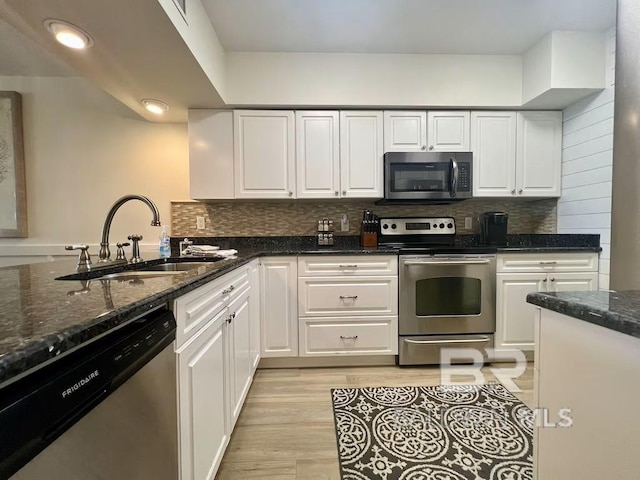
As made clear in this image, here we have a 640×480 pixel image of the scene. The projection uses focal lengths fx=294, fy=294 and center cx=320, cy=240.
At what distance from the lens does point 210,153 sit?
247cm

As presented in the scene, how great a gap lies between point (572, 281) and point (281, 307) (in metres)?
2.32

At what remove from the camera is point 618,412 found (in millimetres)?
600

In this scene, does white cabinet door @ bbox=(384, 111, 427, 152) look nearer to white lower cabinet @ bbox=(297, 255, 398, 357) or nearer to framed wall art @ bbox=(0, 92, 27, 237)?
white lower cabinet @ bbox=(297, 255, 398, 357)

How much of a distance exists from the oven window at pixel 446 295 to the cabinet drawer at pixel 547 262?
0.28 metres

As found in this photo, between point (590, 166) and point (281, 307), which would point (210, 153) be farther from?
point (590, 166)

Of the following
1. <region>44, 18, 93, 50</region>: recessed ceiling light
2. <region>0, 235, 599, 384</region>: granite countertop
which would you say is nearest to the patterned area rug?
<region>0, 235, 599, 384</region>: granite countertop

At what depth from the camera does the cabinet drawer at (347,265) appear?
90.2 inches

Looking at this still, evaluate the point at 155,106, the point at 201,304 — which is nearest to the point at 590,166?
the point at 201,304

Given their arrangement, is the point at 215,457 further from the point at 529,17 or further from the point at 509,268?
the point at 529,17

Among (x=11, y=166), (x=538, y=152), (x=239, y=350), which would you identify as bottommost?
(x=239, y=350)

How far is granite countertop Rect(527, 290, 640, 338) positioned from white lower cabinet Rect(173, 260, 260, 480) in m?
1.04

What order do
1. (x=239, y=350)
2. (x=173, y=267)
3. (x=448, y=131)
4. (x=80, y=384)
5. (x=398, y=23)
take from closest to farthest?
1. (x=80, y=384)
2. (x=239, y=350)
3. (x=173, y=267)
4. (x=398, y=23)
5. (x=448, y=131)

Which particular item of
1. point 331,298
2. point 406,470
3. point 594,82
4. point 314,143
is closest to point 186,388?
point 406,470

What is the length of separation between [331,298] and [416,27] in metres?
2.08
